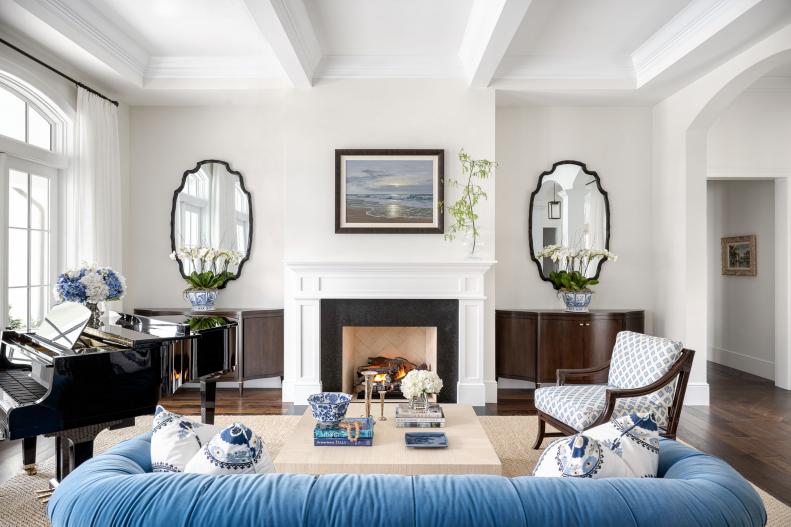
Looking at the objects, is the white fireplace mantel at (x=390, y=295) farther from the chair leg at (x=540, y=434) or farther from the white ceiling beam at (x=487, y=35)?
the white ceiling beam at (x=487, y=35)

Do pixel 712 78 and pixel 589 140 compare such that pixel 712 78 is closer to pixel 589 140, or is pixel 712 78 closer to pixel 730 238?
pixel 589 140

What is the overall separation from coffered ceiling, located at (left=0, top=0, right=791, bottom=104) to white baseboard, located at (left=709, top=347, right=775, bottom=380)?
3.33 m

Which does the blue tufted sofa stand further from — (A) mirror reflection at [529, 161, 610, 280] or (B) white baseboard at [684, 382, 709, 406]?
(A) mirror reflection at [529, 161, 610, 280]

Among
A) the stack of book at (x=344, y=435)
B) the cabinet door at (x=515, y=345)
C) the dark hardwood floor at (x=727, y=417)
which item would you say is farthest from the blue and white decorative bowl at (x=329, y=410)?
the cabinet door at (x=515, y=345)

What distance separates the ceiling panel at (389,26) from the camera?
3.71 metres

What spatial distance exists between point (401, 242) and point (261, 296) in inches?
64.8

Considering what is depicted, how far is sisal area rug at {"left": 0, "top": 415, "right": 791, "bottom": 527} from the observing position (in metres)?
2.60

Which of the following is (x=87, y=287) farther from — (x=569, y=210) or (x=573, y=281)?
(x=569, y=210)

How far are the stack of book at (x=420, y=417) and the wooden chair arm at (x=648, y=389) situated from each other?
0.91m

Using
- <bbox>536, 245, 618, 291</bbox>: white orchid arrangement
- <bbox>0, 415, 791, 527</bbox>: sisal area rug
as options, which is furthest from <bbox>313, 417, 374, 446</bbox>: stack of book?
<bbox>536, 245, 618, 291</bbox>: white orchid arrangement

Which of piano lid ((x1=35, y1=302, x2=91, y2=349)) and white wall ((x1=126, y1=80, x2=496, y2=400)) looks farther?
white wall ((x1=126, y1=80, x2=496, y2=400))

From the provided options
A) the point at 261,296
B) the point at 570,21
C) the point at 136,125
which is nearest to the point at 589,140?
the point at 570,21

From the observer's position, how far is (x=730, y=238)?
6.42 m

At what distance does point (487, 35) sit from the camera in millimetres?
3729
